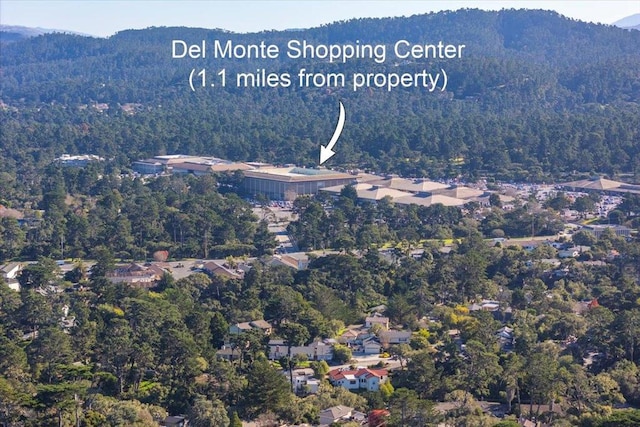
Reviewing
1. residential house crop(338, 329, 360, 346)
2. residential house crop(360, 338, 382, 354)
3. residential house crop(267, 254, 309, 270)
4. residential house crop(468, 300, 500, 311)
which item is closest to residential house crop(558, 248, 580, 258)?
residential house crop(468, 300, 500, 311)

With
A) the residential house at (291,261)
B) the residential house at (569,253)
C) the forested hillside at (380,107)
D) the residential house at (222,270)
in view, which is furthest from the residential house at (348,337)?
the forested hillside at (380,107)

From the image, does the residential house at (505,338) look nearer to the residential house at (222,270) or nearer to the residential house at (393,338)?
the residential house at (393,338)

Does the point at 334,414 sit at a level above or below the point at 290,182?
below

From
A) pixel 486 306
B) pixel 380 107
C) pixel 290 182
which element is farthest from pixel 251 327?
pixel 380 107

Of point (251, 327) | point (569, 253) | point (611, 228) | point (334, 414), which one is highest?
point (611, 228)

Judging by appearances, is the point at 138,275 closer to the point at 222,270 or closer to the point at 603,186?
the point at 222,270

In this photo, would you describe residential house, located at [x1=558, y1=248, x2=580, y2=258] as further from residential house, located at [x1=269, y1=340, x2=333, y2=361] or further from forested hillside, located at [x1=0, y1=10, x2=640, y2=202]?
forested hillside, located at [x1=0, y1=10, x2=640, y2=202]

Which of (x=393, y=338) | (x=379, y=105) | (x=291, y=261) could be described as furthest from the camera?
(x=379, y=105)

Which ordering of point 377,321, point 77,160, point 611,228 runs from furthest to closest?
point 77,160
point 611,228
point 377,321
